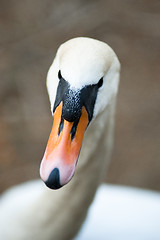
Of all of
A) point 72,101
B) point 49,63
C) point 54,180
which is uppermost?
point 72,101

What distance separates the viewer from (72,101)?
106 cm

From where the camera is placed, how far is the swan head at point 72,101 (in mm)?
1031

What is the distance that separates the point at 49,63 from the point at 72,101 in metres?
2.31

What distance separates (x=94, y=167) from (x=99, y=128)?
A: 16 cm

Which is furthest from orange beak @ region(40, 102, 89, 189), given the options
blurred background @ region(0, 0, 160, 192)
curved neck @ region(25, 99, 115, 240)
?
blurred background @ region(0, 0, 160, 192)

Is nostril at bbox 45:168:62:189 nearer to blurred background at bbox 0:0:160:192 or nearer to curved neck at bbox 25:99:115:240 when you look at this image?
curved neck at bbox 25:99:115:240

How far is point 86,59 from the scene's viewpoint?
109 centimetres

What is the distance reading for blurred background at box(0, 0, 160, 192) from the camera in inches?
118

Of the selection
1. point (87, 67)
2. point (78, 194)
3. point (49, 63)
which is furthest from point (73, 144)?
point (49, 63)

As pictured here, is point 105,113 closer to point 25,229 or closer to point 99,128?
point 99,128

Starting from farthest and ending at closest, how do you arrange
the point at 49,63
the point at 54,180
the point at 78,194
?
the point at 49,63
the point at 78,194
the point at 54,180

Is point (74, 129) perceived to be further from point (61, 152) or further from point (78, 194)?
point (78, 194)

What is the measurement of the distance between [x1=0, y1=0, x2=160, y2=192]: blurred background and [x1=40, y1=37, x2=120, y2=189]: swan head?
1.87m

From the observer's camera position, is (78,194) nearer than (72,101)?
No
